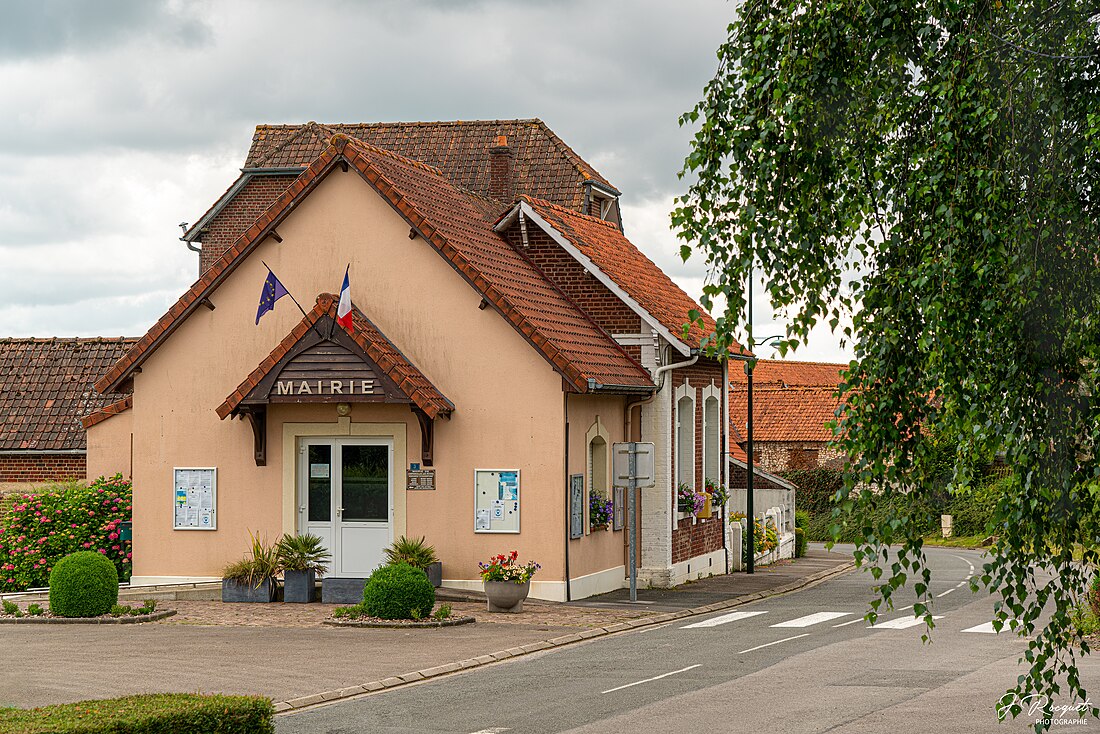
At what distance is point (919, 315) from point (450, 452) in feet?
57.4

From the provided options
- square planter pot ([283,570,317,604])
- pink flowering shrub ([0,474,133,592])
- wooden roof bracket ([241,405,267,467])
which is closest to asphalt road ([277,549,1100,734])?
square planter pot ([283,570,317,604])

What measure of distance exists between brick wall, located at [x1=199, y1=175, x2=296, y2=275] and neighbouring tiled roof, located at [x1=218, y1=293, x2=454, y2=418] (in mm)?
14552

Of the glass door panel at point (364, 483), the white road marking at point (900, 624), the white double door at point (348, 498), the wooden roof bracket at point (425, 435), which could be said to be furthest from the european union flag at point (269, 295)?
the white road marking at point (900, 624)

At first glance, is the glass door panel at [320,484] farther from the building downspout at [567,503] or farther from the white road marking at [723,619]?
the white road marking at [723,619]

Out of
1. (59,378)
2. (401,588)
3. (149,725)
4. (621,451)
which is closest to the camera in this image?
(149,725)

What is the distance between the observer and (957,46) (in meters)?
6.00

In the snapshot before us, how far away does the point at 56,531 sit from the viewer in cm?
2625

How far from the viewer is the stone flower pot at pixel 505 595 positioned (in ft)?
69.8

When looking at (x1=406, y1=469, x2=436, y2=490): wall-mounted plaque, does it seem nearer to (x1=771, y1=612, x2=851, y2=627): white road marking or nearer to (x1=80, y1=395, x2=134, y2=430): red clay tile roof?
(x1=771, y1=612, x2=851, y2=627): white road marking

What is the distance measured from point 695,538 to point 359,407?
822 centimetres

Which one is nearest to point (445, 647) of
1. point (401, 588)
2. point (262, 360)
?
point (401, 588)

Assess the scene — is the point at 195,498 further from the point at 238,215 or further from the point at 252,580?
the point at 238,215

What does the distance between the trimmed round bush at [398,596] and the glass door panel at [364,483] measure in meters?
3.46

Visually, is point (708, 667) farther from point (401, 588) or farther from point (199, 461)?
point (199, 461)
